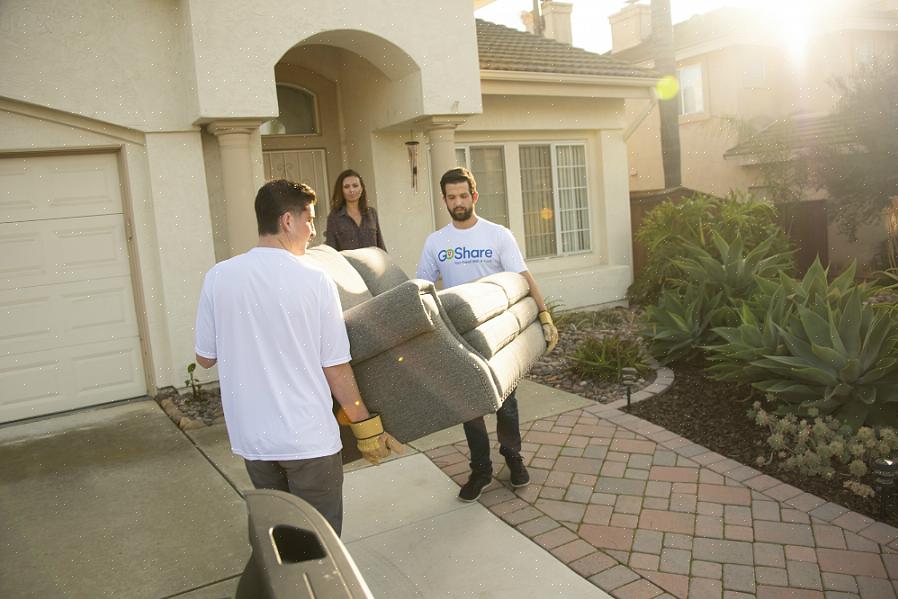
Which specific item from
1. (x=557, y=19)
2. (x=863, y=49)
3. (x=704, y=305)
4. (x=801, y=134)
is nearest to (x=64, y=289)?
(x=704, y=305)

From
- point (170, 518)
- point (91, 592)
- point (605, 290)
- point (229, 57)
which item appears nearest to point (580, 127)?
point (605, 290)

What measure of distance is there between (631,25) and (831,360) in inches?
882

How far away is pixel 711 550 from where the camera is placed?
3801 mm

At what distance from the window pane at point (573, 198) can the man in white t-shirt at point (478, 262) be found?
7222mm

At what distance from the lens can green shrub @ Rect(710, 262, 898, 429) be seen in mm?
4793

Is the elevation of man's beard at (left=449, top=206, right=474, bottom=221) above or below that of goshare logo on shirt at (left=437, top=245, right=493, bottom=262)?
above

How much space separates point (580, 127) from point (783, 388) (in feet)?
23.7

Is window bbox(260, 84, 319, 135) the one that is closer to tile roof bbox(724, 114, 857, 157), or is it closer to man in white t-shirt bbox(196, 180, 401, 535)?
man in white t-shirt bbox(196, 180, 401, 535)

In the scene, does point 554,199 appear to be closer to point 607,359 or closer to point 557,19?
point 607,359

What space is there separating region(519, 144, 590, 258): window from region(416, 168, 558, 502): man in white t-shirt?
22.1 ft

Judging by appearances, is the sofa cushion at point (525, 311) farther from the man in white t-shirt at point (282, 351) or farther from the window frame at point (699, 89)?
the window frame at point (699, 89)

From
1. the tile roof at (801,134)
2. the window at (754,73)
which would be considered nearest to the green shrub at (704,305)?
the tile roof at (801,134)

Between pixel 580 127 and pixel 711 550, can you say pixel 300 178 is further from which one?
pixel 711 550

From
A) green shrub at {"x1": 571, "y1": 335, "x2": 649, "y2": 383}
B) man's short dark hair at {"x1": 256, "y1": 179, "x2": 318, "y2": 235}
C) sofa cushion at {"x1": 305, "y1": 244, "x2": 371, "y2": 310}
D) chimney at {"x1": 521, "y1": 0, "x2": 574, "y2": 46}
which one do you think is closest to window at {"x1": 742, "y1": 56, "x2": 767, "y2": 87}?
chimney at {"x1": 521, "y1": 0, "x2": 574, "y2": 46}
